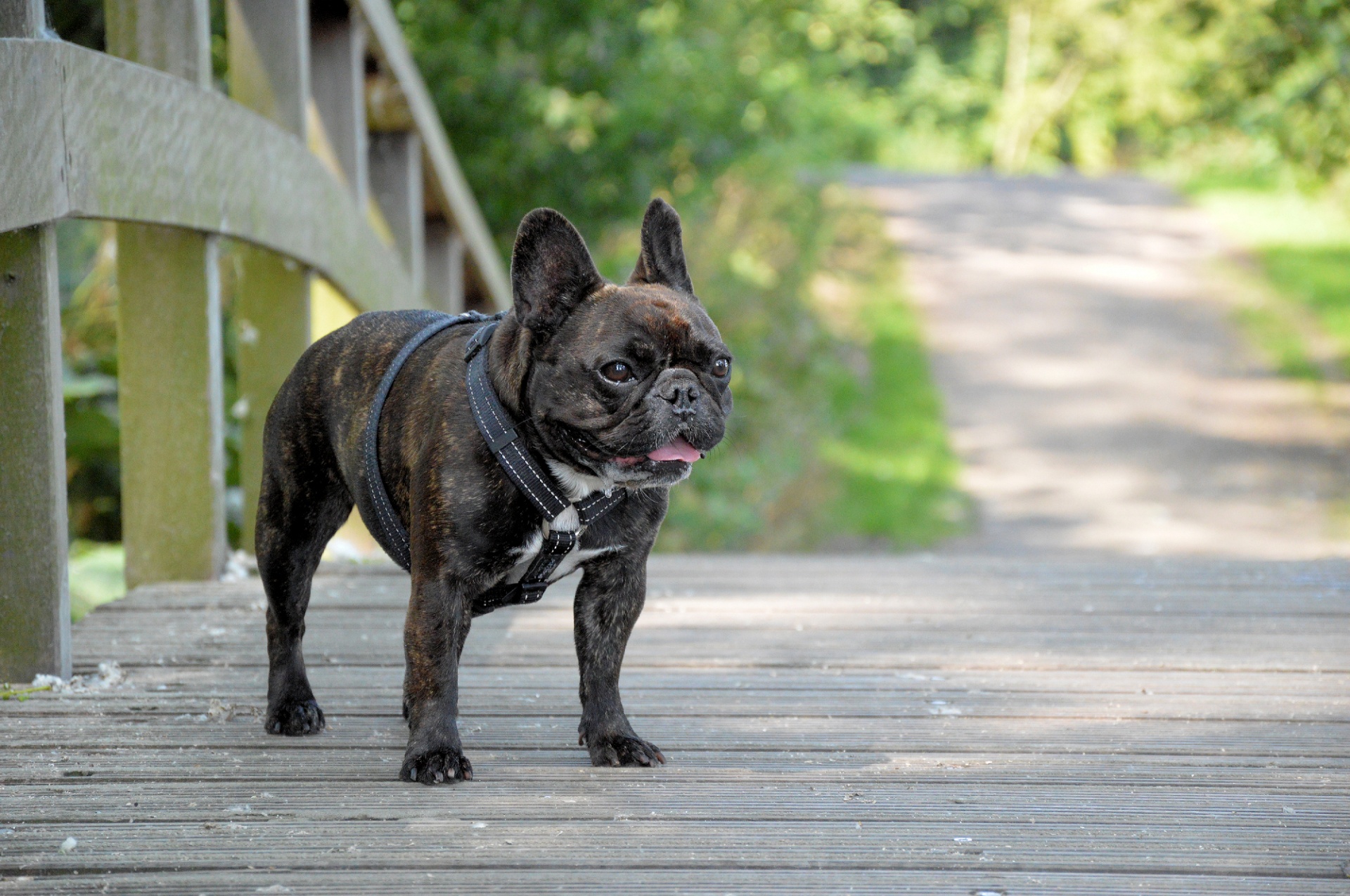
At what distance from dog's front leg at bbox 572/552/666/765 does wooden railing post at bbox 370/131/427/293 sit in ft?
13.9

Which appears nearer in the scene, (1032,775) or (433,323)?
(1032,775)

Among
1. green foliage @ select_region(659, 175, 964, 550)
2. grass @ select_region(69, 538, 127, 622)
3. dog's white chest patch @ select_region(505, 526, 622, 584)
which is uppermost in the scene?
dog's white chest patch @ select_region(505, 526, 622, 584)

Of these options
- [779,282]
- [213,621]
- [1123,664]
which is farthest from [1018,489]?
[213,621]

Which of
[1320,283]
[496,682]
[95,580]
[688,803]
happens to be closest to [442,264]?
[95,580]

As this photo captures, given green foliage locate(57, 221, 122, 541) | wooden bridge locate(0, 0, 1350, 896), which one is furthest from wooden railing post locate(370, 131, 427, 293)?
green foliage locate(57, 221, 122, 541)

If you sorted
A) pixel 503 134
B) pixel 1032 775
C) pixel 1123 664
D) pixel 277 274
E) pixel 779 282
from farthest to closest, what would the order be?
pixel 779 282
pixel 503 134
pixel 277 274
pixel 1123 664
pixel 1032 775

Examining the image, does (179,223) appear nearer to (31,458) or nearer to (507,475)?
(31,458)

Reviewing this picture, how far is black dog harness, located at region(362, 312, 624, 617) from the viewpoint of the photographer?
291 cm

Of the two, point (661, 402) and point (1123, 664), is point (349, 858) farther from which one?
point (1123, 664)

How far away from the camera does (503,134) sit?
9578 millimetres

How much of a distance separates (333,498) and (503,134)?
6.48 metres

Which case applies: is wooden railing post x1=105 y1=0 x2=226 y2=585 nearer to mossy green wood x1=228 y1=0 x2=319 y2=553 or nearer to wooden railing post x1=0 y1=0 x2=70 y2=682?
mossy green wood x1=228 y1=0 x2=319 y2=553

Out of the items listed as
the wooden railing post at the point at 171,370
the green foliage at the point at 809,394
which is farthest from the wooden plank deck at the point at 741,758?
the green foliage at the point at 809,394

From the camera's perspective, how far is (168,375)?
15.5 ft
